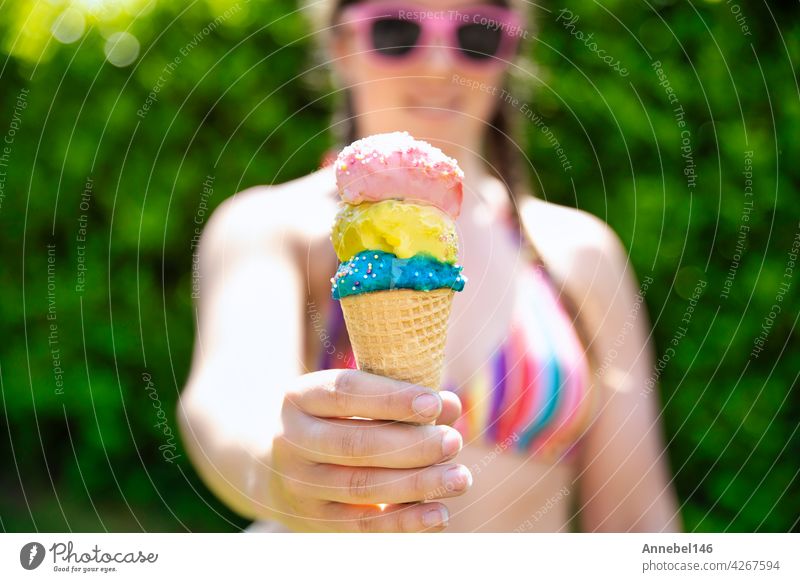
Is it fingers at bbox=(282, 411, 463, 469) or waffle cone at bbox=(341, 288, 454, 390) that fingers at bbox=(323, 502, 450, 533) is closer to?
fingers at bbox=(282, 411, 463, 469)

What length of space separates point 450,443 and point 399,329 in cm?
23

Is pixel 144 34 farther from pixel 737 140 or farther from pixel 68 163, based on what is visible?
pixel 737 140

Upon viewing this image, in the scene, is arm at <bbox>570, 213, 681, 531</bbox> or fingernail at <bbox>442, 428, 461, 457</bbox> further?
arm at <bbox>570, 213, 681, 531</bbox>

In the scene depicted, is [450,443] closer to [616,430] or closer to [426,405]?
[426,405]

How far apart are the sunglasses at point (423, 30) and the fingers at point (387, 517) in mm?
1009

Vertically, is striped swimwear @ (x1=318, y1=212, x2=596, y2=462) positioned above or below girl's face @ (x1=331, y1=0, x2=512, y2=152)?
below

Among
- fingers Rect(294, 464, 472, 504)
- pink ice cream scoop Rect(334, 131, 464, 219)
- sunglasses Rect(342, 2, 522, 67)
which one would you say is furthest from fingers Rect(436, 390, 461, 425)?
sunglasses Rect(342, 2, 522, 67)

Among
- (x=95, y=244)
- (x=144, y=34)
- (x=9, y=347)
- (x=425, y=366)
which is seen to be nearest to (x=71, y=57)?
(x=144, y=34)

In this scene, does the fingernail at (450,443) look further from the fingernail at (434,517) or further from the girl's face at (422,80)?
the girl's face at (422,80)

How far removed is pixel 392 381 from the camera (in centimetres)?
149

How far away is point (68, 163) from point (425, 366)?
2.14 meters

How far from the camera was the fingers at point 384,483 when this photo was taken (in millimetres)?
1497

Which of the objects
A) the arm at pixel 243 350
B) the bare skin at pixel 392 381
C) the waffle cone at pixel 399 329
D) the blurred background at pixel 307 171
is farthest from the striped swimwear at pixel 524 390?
the blurred background at pixel 307 171

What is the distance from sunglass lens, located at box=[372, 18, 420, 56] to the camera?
1.97 meters
